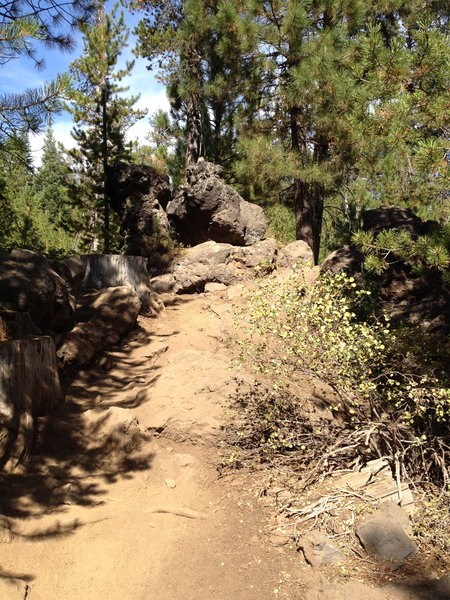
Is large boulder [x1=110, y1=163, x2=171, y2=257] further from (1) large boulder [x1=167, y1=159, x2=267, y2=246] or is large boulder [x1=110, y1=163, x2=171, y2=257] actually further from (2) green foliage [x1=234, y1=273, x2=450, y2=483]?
(2) green foliage [x1=234, y1=273, x2=450, y2=483]

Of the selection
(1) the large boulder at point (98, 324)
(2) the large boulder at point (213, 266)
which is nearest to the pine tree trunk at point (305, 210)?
(2) the large boulder at point (213, 266)

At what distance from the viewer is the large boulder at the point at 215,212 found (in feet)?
Result: 36.7

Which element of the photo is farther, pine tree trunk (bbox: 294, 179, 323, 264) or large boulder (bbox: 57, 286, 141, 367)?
pine tree trunk (bbox: 294, 179, 323, 264)

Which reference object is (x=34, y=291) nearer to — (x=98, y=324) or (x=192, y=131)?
(x=98, y=324)

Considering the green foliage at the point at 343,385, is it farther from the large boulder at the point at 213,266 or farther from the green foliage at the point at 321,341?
the large boulder at the point at 213,266

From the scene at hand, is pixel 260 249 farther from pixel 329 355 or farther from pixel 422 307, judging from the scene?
pixel 329 355

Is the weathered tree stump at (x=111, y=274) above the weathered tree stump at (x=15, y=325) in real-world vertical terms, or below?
above

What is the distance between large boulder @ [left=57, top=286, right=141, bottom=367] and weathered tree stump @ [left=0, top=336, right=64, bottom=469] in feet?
4.40

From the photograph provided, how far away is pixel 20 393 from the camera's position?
399 centimetres

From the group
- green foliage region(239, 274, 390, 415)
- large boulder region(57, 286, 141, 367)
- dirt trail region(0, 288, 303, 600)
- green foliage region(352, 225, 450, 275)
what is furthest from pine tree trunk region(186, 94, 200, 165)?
green foliage region(352, 225, 450, 275)

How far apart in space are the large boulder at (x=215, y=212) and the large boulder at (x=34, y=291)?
5853 mm

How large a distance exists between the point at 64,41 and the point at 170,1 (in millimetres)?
8882

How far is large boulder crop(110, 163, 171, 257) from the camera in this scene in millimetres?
12367

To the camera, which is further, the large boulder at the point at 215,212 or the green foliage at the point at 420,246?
the large boulder at the point at 215,212
